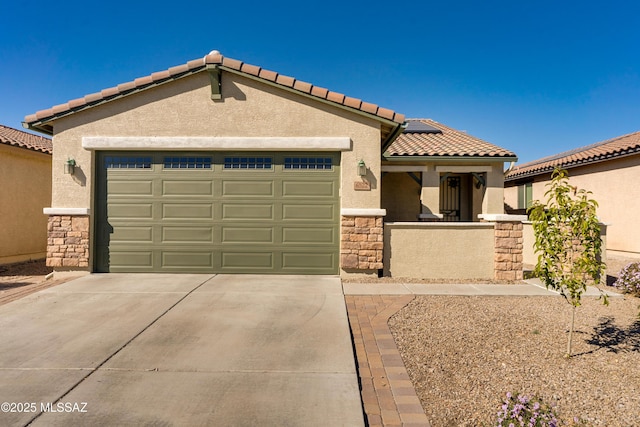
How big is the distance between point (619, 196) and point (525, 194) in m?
5.12

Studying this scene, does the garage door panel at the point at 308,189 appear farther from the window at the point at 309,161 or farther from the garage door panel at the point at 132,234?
the garage door panel at the point at 132,234

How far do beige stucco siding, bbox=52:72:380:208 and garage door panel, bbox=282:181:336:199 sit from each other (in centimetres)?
39

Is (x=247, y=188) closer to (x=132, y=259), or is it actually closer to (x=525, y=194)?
(x=132, y=259)

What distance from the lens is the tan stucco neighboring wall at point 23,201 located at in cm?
967

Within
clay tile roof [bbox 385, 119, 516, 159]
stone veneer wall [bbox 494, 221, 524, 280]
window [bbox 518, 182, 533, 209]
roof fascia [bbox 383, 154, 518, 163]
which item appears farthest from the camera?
window [bbox 518, 182, 533, 209]

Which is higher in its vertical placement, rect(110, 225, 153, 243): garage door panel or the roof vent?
the roof vent

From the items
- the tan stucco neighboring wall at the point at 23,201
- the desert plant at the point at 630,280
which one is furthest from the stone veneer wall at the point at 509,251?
the tan stucco neighboring wall at the point at 23,201

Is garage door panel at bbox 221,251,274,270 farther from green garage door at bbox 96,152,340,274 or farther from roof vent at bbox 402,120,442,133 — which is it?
roof vent at bbox 402,120,442,133

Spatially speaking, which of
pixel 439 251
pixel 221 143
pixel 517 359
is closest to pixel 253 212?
pixel 221 143

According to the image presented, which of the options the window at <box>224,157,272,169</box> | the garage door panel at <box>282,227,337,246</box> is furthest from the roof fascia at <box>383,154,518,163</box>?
the window at <box>224,157,272,169</box>

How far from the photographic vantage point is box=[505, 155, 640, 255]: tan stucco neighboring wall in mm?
12016

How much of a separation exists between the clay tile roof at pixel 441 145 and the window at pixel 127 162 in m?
6.37

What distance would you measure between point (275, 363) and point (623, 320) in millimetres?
5541

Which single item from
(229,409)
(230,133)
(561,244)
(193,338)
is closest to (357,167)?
(230,133)
